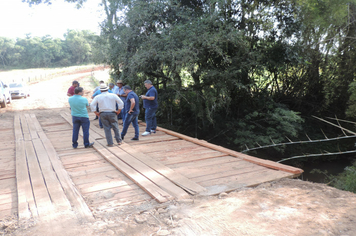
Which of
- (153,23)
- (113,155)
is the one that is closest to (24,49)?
(153,23)

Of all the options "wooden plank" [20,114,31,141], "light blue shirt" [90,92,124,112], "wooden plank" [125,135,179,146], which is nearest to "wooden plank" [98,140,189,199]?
"wooden plank" [125,135,179,146]

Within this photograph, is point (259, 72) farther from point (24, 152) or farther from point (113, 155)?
point (24, 152)

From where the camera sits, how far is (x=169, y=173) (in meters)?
4.61

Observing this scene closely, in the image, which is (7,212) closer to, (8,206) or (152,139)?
(8,206)

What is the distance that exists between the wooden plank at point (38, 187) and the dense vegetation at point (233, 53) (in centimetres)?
550

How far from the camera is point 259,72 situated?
10.9 meters

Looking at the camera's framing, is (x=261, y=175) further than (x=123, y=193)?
Yes

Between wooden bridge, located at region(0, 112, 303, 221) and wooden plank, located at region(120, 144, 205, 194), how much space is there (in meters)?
0.02

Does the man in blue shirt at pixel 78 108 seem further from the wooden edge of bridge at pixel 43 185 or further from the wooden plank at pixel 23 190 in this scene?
the wooden plank at pixel 23 190

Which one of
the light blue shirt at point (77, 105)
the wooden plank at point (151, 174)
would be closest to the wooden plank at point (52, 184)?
the light blue shirt at point (77, 105)

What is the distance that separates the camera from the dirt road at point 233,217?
2.90 m

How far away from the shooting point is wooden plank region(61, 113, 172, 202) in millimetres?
3749

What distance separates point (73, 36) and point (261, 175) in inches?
2729

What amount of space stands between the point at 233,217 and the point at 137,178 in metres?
1.80
